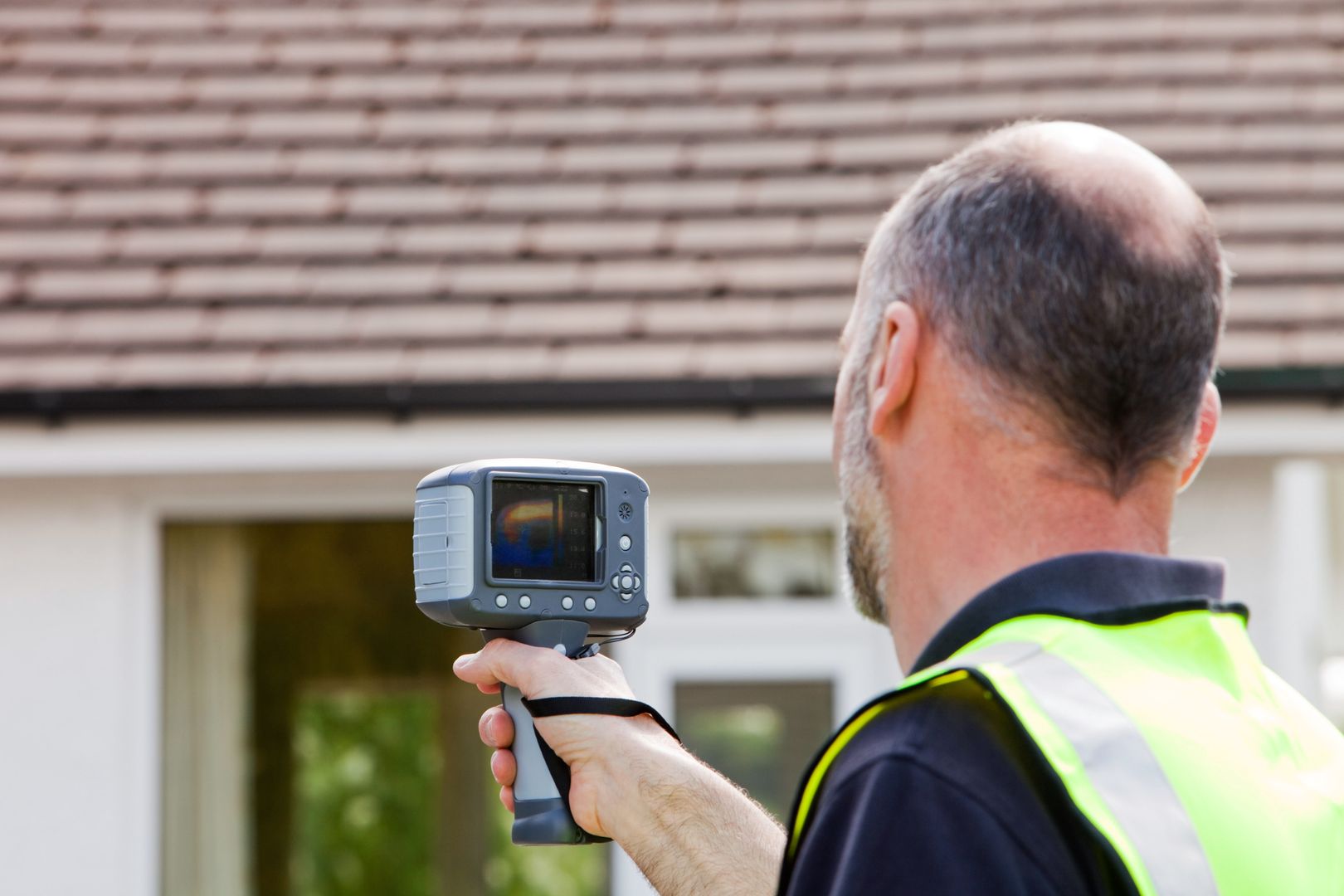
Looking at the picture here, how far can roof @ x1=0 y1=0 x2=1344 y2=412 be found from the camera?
16.6ft

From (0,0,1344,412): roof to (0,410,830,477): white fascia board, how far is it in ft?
0.32

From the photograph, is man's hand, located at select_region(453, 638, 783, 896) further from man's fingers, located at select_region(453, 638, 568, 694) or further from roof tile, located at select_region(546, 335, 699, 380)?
roof tile, located at select_region(546, 335, 699, 380)

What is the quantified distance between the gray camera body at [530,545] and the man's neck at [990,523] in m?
0.65

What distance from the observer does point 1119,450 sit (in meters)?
1.23

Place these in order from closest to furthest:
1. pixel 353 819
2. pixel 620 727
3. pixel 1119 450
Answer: pixel 1119 450
pixel 620 727
pixel 353 819

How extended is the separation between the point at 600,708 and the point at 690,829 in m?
0.18

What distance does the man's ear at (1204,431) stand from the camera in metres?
1.33

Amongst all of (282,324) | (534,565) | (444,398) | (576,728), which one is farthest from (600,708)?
(282,324)

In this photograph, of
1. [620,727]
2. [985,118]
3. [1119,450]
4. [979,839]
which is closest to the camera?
[979,839]

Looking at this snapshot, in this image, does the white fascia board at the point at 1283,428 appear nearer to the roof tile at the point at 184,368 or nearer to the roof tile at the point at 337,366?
the roof tile at the point at 337,366

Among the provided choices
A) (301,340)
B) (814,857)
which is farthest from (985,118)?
(814,857)

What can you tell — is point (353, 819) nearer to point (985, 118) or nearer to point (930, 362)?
point (985, 118)

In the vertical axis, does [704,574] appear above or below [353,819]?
above

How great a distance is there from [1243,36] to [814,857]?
18.7 ft
